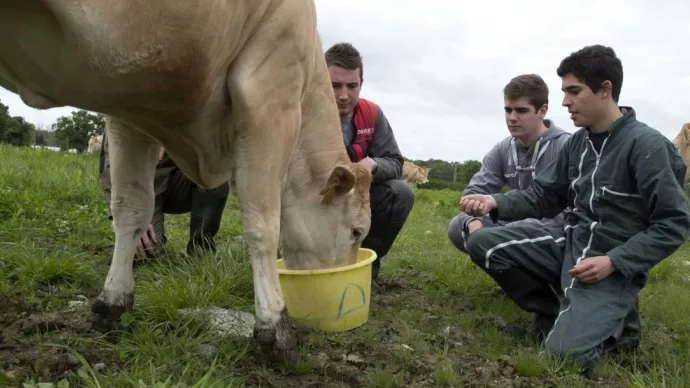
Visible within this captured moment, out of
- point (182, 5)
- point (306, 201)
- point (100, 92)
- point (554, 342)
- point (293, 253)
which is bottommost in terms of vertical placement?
point (554, 342)

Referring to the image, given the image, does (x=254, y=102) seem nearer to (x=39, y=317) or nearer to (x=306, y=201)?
(x=306, y=201)

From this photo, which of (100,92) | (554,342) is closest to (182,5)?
(100,92)

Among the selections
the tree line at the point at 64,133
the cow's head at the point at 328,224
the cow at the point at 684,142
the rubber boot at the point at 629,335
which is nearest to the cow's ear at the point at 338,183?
the cow's head at the point at 328,224

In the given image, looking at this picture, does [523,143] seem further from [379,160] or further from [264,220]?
[264,220]

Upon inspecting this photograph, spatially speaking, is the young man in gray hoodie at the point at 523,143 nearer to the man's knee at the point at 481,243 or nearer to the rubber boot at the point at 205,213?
the man's knee at the point at 481,243

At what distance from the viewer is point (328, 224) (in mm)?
3717

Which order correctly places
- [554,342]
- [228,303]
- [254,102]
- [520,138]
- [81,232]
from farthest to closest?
[81,232]
[520,138]
[228,303]
[554,342]
[254,102]

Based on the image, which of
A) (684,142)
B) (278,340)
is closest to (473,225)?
(278,340)

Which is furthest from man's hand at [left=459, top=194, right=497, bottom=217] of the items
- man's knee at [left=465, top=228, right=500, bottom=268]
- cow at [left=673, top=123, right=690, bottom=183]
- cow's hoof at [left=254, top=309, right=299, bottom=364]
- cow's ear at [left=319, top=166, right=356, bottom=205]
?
cow at [left=673, top=123, right=690, bottom=183]

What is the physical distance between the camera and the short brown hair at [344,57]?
4348 millimetres

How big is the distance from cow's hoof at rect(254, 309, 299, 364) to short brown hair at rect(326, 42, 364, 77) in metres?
2.17

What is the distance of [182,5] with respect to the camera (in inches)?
89.1

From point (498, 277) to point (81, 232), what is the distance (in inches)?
145

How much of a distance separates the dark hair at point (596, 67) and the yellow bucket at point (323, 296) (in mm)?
1735
